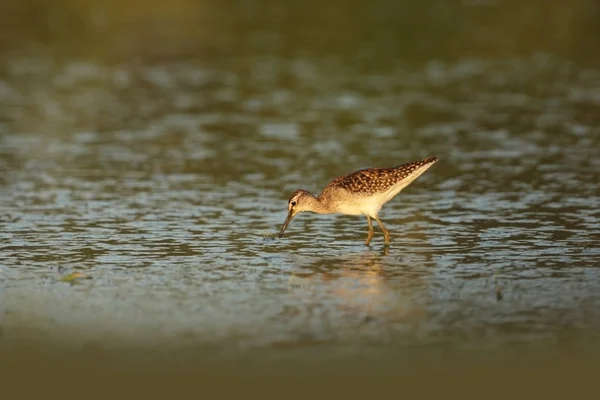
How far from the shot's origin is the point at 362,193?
1423 cm

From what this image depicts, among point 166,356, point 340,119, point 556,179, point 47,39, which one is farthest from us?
point 47,39

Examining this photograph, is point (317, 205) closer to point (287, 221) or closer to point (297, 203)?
point (297, 203)

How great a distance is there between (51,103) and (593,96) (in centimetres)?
990

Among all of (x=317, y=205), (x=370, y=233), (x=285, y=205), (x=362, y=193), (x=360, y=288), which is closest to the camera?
(x=360, y=288)

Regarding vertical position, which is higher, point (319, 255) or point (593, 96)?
point (593, 96)

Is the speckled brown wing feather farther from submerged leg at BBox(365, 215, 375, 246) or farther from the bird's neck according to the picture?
submerged leg at BBox(365, 215, 375, 246)

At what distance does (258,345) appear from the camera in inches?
399

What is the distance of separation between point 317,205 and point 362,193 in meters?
0.62

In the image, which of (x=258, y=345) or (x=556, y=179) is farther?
(x=556, y=179)

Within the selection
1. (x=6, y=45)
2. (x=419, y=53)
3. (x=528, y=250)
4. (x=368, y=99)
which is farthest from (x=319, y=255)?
(x=6, y=45)

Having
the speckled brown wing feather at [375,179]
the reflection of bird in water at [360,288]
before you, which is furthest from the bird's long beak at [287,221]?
the reflection of bird in water at [360,288]

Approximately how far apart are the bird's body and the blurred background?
39cm

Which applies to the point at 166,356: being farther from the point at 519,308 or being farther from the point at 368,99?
the point at 368,99

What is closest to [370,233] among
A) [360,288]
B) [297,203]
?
[297,203]
